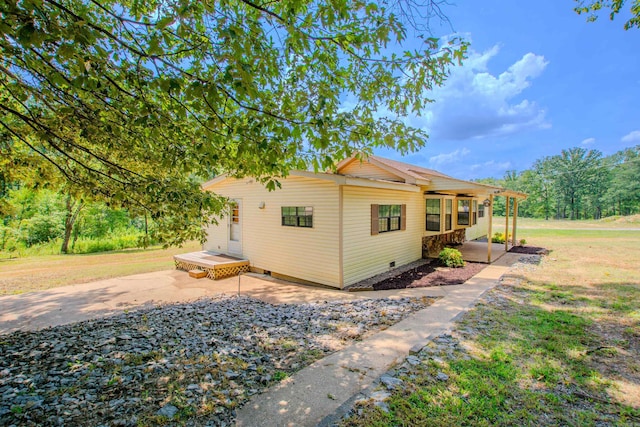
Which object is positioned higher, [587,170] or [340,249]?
[587,170]

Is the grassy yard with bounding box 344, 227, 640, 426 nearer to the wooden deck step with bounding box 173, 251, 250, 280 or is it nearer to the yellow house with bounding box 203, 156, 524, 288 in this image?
the yellow house with bounding box 203, 156, 524, 288

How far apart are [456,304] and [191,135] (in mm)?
5817

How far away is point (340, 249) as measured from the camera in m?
7.54

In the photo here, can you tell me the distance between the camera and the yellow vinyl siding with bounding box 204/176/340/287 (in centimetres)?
773

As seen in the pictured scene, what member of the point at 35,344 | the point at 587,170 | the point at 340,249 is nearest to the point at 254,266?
the point at 340,249

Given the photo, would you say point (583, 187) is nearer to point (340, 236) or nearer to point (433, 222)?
point (433, 222)

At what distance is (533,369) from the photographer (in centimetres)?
321

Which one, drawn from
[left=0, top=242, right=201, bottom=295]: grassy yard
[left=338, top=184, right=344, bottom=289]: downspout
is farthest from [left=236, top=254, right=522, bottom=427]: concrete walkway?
[left=0, top=242, right=201, bottom=295]: grassy yard

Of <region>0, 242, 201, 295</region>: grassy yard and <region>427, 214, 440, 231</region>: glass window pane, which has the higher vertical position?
<region>427, 214, 440, 231</region>: glass window pane

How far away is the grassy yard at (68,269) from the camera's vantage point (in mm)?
8273

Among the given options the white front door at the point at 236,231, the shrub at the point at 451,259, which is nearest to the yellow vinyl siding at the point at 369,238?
the shrub at the point at 451,259

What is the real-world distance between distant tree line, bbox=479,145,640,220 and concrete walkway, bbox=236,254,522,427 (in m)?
49.2

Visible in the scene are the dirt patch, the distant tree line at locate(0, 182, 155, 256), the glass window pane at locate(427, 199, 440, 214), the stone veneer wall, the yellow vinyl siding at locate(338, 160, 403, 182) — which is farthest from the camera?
the distant tree line at locate(0, 182, 155, 256)

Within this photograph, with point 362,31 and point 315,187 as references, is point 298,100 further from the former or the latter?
point 315,187
